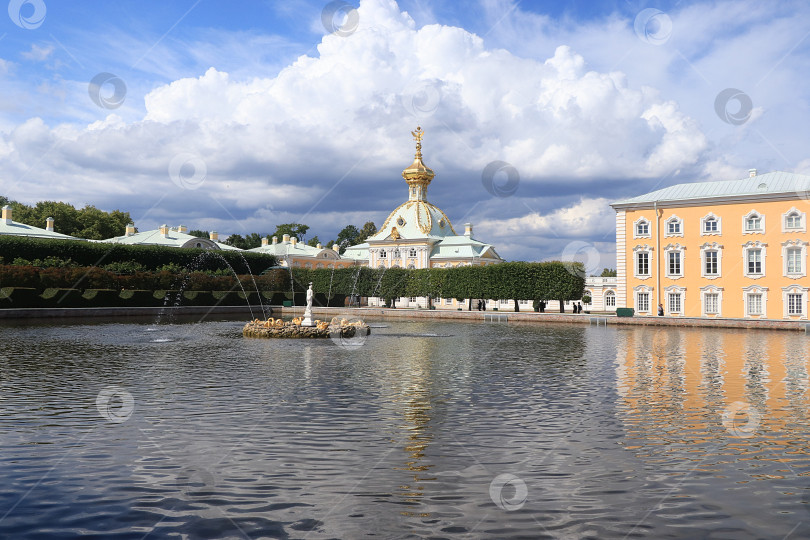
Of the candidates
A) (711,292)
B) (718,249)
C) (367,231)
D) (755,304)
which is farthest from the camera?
(367,231)

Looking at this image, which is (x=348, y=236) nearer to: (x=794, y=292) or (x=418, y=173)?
(x=418, y=173)

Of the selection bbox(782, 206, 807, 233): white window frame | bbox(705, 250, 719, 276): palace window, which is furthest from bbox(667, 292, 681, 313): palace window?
bbox(782, 206, 807, 233): white window frame

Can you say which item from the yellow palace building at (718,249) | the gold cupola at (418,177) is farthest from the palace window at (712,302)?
the gold cupola at (418,177)

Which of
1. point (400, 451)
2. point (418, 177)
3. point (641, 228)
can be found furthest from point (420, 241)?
point (400, 451)

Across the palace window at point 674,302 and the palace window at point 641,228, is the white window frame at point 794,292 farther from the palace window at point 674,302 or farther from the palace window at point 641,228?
the palace window at point 641,228

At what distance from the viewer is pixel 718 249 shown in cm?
5200

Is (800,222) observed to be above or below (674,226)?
below

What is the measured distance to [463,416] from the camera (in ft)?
41.5

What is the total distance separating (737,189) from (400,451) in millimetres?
51665

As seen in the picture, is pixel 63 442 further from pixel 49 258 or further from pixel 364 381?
pixel 49 258

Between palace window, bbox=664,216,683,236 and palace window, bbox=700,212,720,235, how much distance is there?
1.64 metres

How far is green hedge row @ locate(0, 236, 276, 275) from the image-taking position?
2361 inches

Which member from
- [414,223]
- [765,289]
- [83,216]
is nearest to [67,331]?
[765,289]

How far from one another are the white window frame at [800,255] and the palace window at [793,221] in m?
0.95
